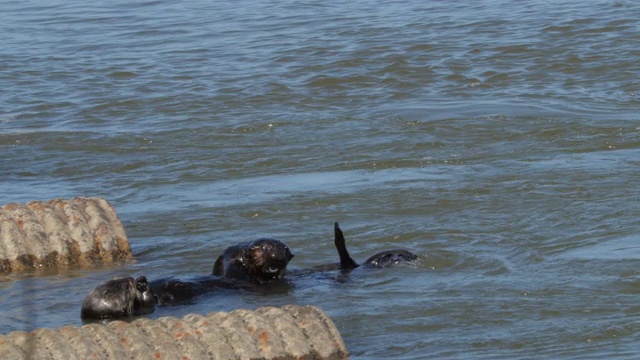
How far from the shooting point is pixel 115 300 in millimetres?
7484

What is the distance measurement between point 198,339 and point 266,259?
6.39ft

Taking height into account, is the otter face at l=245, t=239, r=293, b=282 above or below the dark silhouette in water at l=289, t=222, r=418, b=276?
above

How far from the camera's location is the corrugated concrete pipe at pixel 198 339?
6.02m

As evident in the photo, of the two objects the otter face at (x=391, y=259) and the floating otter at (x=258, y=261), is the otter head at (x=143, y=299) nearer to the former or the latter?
the floating otter at (x=258, y=261)

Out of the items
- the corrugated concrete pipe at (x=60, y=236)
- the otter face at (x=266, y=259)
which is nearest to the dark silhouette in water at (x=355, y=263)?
the otter face at (x=266, y=259)

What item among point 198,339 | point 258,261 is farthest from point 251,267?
point 198,339

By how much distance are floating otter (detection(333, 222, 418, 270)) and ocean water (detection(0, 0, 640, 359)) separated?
0.26 feet

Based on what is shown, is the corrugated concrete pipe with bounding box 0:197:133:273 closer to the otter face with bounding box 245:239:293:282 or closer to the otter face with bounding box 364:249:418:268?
the otter face with bounding box 245:239:293:282

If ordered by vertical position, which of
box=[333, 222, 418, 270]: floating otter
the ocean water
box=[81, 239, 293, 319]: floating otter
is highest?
box=[81, 239, 293, 319]: floating otter

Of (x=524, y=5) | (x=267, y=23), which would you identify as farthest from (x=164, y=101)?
(x=524, y=5)

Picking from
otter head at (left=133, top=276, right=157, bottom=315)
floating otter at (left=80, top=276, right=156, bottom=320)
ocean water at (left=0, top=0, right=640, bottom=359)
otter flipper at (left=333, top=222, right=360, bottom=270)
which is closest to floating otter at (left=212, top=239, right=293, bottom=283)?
ocean water at (left=0, top=0, right=640, bottom=359)

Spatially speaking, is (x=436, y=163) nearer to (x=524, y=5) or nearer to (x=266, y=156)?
(x=266, y=156)

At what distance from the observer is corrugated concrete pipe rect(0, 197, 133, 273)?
886 centimetres

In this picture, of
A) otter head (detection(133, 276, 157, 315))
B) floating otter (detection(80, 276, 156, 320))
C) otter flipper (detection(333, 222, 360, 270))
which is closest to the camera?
floating otter (detection(80, 276, 156, 320))
